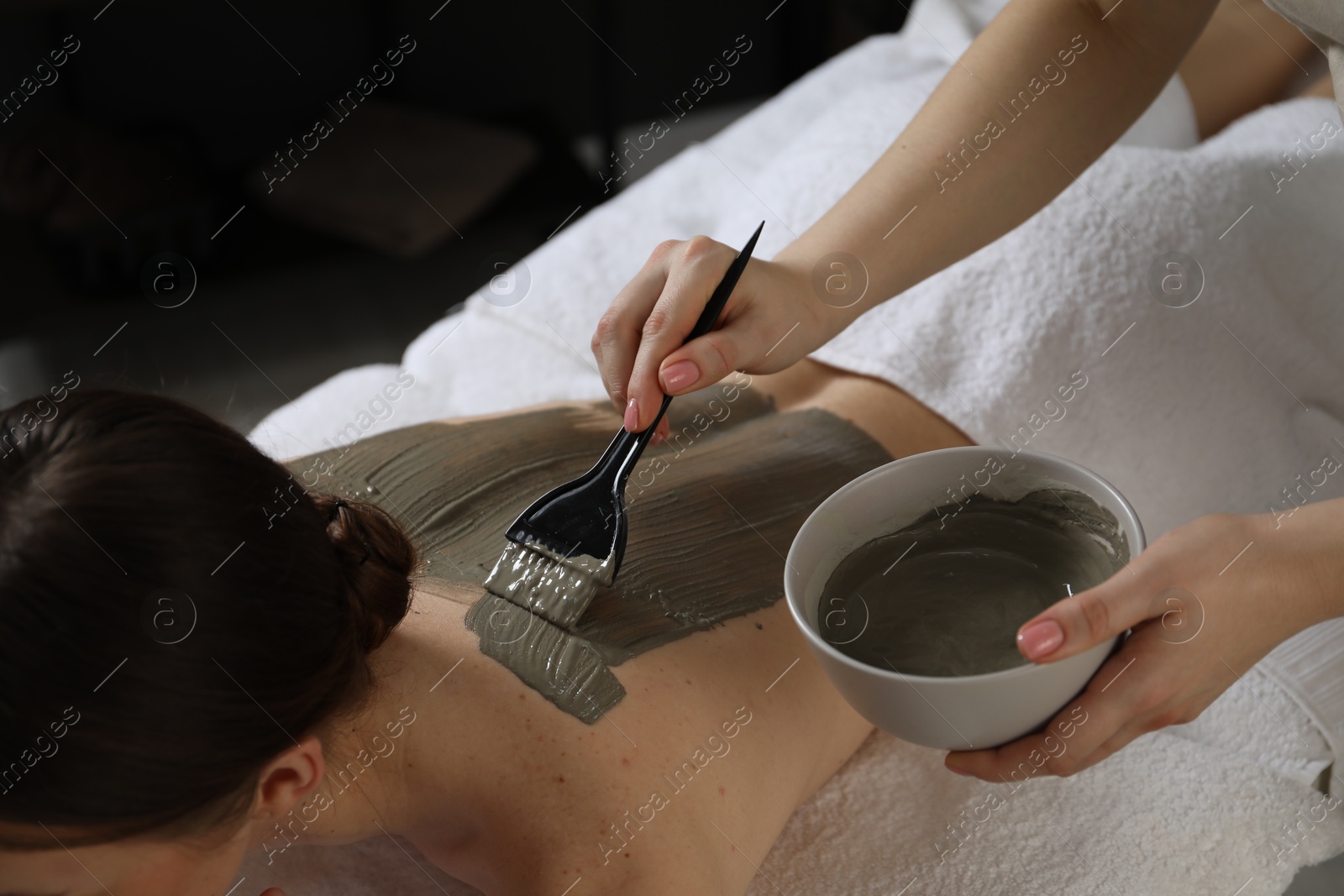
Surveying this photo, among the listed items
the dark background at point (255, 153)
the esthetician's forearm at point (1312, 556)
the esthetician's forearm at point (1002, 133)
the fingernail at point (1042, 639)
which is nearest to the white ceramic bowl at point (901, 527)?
the fingernail at point (1042, 639)

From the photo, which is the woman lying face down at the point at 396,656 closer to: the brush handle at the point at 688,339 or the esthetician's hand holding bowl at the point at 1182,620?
the brush handle at the point at 688,339

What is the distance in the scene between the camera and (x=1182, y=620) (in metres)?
0.67

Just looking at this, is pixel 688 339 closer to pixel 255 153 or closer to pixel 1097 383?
pixel 1097 383

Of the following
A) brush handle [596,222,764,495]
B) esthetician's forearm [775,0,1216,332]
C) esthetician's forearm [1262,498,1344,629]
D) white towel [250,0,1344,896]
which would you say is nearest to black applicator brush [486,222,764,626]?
brush handle [596,222,764,495]

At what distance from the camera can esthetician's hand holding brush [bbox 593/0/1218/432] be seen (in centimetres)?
95

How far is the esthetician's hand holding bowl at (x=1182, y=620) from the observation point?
625 millimetres

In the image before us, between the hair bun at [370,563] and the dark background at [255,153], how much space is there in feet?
4.22

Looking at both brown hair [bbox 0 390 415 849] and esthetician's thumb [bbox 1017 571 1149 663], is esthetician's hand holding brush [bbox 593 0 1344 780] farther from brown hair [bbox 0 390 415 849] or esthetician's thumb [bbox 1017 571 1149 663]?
brown hair [bbox 0 390 415 849]

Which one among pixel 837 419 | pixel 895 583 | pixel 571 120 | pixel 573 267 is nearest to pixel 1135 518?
pixel 895 583

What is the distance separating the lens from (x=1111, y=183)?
1.19 meters

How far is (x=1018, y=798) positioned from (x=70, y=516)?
2.53ft

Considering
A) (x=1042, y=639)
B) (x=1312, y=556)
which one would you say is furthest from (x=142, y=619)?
(x=1312, y=556)

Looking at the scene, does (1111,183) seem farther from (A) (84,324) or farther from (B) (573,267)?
(A) (84,324)

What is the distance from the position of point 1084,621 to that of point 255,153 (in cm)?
240
